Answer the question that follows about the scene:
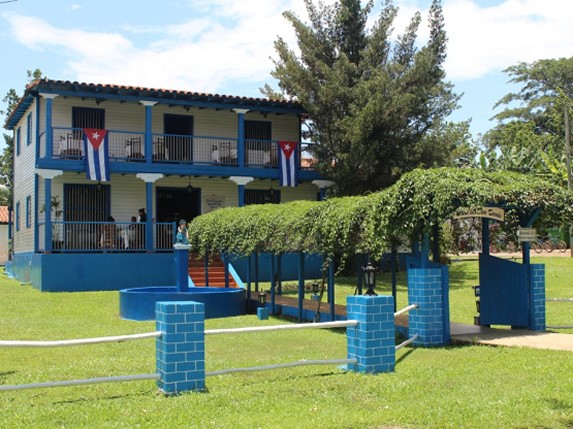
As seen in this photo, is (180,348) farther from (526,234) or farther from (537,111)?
(537,111)

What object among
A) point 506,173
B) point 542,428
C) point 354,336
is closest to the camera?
point 542,428

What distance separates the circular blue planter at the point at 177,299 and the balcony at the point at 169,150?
26.8 ft

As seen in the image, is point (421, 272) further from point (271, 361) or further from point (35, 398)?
point (35, 398)

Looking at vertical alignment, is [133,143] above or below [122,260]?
above

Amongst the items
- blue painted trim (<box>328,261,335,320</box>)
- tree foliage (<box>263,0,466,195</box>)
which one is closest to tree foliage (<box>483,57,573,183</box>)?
tree foliage (<box>263,0,466,195</box>)

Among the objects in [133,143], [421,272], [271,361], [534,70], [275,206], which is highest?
[534,70]

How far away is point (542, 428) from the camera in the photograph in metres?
5.90

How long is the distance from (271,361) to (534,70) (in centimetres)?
5706

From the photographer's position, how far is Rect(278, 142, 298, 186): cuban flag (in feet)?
82.5

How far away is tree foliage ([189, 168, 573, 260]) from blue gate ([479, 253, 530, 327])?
90cm

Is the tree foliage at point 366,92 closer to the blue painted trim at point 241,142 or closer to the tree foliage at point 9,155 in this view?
the blue painted trim at point 241,142

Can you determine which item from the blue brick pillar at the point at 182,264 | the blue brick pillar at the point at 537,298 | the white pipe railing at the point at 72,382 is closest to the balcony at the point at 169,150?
the blue brick pillar at the point at 182,264

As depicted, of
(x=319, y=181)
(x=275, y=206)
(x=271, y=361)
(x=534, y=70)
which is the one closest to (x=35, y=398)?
(x=271, y=361)

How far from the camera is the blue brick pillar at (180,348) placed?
7141 mm
